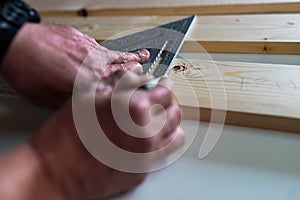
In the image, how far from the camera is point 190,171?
607 mm

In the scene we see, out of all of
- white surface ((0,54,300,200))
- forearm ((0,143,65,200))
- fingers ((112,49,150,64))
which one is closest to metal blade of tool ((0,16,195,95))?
fingers ((112,49,150,64))

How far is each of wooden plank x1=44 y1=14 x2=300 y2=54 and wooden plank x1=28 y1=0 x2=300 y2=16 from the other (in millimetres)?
54

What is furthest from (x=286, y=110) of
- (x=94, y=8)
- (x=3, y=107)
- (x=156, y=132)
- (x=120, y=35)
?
(x=94, y=8)

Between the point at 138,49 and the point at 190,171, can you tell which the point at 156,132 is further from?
the point at 138,49

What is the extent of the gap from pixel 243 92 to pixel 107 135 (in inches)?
Result: 13.6

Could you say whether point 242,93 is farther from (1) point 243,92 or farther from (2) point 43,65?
(2) point 43,65

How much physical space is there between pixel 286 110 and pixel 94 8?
0.90 m

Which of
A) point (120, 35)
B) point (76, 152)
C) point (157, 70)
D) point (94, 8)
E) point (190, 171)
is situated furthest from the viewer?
point (94, 8)

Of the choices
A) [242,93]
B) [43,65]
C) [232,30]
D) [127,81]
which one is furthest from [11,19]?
[232,30]

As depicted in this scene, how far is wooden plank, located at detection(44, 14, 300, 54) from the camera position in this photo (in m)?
0.88

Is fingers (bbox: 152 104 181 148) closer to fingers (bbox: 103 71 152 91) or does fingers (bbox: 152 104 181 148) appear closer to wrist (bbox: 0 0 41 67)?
fingers (bbox: 103 71 152 91)

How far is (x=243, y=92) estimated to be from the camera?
2.28ft

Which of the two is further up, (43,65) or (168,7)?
(43,65)

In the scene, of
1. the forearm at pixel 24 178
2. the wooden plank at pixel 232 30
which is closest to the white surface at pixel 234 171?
the forearm at pixel 24 178
